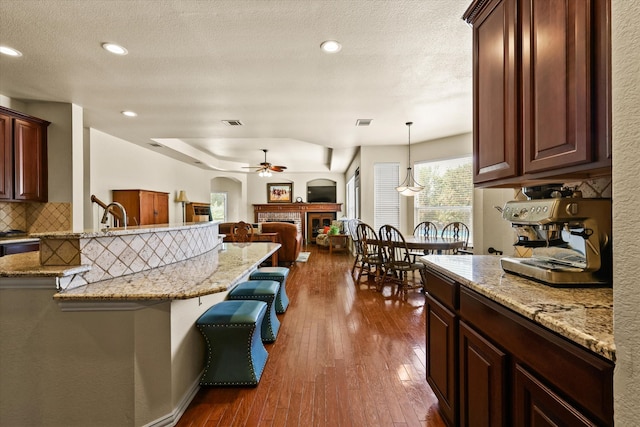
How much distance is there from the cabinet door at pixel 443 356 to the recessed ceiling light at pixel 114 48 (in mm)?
3164

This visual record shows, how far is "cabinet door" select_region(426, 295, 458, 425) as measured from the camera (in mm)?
1508

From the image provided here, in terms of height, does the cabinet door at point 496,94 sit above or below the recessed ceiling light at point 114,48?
below

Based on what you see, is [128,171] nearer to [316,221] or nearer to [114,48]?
[114,48]

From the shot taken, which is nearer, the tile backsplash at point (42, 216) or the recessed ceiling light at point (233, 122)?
the tile backsplash at point (42, 216)

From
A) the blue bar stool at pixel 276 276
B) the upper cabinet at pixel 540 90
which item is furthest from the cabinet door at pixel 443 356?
the blue bar stool at pixel 276 276

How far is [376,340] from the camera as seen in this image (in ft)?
8.96

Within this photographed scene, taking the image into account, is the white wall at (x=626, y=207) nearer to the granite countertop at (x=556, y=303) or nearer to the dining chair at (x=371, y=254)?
the granite countertop at (x=556, y=303)

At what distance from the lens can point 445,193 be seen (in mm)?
5652

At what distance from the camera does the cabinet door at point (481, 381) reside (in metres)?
1.12

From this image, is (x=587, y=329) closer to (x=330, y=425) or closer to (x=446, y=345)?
(x=446, y=345)

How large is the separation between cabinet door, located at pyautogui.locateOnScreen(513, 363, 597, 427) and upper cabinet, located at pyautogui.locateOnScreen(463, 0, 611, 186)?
75 centimetres

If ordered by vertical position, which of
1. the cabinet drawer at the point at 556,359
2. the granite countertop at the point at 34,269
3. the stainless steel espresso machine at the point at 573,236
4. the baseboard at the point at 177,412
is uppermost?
the stainless steel espresso machine at the point at 573,236

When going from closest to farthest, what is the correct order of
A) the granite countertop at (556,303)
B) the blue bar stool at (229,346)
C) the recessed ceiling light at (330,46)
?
the granite countertop at (556,303) < the blue bar stool at (229,346) < the recessed ceiling light at (330,46)

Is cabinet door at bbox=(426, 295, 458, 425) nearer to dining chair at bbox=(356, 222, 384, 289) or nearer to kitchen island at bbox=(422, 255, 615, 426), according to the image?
kitchen island at bbox=(422, 255, 615, 426)
